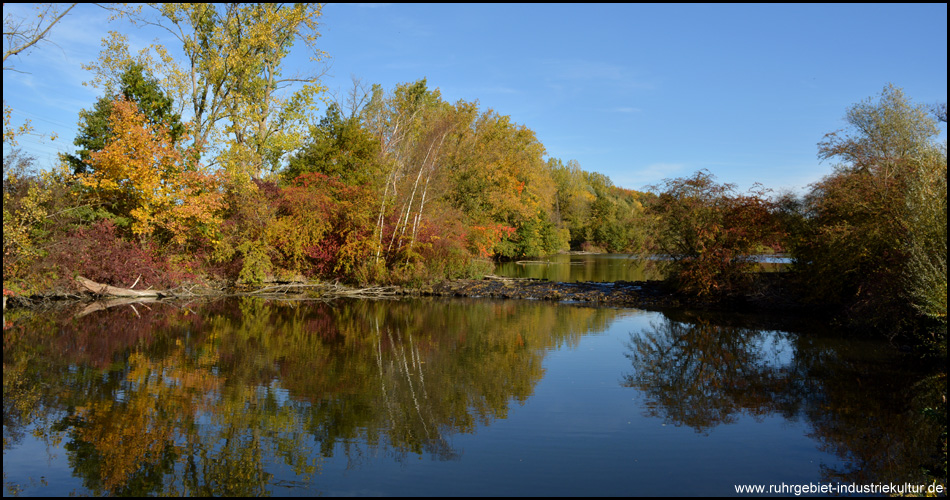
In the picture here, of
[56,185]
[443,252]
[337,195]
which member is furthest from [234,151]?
[443,252]

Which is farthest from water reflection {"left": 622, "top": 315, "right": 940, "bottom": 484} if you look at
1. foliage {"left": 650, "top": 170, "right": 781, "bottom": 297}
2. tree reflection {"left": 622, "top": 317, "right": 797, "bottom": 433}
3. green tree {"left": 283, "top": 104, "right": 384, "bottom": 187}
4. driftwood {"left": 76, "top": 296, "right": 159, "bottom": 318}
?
green tree {"left": 283, "top": 104, "right": 384, "bottom": 187}

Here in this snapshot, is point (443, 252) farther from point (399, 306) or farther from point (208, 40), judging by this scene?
point (208, 40)

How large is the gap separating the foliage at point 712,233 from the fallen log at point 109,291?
732 inches

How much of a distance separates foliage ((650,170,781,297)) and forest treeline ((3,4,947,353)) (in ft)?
0.17

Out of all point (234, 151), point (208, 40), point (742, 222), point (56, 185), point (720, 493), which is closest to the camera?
point (720, 493)

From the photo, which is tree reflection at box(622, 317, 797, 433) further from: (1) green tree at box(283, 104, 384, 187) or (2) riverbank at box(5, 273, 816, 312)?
(1) green tree at box(283, 104, 384, 187)

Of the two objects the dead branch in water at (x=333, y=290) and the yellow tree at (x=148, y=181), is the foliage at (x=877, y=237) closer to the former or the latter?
the dead branch in water at (x=333, y=290)

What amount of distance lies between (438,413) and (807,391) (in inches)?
236

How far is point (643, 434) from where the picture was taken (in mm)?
6965

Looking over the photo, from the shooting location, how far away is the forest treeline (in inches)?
600

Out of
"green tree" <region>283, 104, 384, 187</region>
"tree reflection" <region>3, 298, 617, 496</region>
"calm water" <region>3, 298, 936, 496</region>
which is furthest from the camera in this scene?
"green tree" <region>283, 104, 384, 187</region>

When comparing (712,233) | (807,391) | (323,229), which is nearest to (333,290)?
(323,229)

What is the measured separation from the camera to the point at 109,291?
749 inches

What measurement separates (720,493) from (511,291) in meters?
18.2
